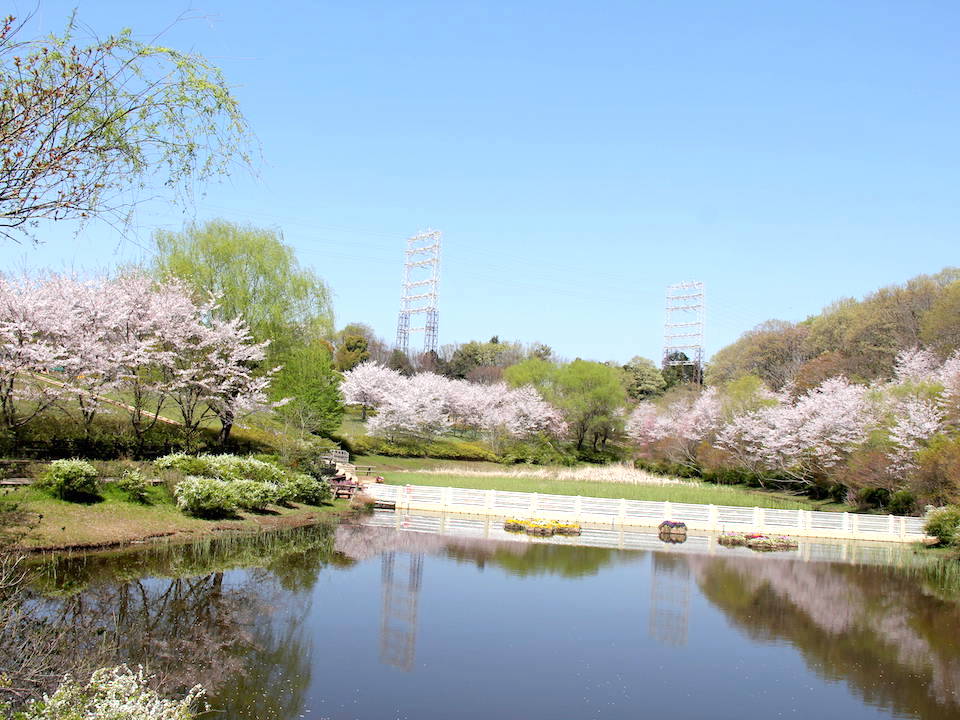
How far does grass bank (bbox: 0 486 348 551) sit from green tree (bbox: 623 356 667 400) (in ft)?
221

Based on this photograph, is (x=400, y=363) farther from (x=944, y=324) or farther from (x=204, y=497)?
(x=204, y=497)

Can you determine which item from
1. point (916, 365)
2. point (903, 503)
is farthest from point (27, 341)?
point (916, 365)

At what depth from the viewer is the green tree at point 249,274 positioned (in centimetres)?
3900

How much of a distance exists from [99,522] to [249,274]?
23022mm

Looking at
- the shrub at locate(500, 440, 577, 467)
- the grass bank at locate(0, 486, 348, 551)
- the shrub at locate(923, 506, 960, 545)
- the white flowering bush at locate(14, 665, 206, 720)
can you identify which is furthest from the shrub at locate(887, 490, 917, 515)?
the white flowering bush at locate(14, 665, 206, 720)

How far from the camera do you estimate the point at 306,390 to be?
135 feet

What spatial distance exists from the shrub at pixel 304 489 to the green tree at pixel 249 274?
34.5ft

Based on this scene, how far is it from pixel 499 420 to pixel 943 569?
41.7 meters

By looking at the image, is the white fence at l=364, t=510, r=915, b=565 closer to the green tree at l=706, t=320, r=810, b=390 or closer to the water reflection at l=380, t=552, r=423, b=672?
the water reflection at l=380, t=552, r=423, b=672

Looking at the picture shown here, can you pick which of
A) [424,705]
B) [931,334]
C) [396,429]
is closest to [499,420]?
[396,429]

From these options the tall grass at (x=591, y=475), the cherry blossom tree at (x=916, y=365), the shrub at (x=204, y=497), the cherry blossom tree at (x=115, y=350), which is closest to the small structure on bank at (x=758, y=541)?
the tall grass at (x=591, y=475)

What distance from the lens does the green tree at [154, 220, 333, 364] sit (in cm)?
3900

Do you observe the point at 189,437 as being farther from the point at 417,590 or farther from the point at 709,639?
the point at 709,639

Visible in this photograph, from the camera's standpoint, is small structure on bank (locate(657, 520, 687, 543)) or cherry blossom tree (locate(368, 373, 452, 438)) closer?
small structure on bank (locate(657, 520, 687, 543))
